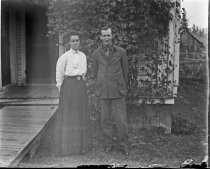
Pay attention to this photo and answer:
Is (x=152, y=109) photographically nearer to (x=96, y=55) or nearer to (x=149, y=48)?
(x=149, y=48)

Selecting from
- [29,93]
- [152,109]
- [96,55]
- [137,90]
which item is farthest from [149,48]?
[29,93]

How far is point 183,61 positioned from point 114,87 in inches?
291

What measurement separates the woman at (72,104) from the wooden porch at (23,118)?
558 millimetres

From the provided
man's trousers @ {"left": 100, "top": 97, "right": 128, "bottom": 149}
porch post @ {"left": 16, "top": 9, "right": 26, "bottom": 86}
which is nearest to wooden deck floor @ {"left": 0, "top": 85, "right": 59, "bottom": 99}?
porch post @ {"left": 16, "top": 9, "right": 26, "bottom": 86}

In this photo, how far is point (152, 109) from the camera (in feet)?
25.5

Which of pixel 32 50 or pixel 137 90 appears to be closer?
pixel 137 90

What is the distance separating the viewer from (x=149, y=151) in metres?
6.43

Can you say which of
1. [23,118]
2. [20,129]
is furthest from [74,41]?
[23,118]

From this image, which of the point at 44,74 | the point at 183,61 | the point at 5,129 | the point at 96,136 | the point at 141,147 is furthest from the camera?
the point at 183,61

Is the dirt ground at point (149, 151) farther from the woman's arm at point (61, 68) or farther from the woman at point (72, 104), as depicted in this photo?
the woman's arm at point (61, 68)

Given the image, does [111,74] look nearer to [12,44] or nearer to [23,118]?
[23,118]

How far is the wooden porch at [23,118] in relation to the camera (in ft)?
16.8

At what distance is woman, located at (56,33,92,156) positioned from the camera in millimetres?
5434

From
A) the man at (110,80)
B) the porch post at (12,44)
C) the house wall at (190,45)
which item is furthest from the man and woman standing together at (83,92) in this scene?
the house wall at (190,45)
